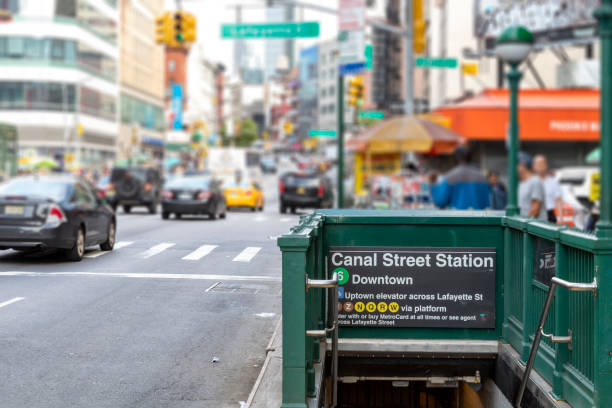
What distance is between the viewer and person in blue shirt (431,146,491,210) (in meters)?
14.6

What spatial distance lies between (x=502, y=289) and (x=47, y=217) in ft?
29.3

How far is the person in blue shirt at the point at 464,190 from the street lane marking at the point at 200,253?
375cm

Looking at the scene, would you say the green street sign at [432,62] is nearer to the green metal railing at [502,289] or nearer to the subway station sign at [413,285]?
the green metal railing at [502,289]

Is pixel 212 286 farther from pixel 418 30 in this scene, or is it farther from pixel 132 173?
pixel 132 173

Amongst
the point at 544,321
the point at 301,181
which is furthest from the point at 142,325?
the point at 301,181

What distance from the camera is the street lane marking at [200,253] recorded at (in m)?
13.6

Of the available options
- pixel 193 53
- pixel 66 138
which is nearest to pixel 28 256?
pixel 66 138

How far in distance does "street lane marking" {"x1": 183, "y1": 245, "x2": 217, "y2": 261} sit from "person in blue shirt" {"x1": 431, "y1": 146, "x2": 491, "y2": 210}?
3.75m

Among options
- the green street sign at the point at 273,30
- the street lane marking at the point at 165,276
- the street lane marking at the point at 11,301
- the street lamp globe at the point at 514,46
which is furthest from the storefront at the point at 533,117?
the street lane marking at the point at 11,301

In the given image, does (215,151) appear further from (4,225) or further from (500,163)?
(4,225)

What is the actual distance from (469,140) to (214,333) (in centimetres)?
2789

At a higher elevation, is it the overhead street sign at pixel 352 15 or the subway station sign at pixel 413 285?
the overhead street sign at pixel 352 15

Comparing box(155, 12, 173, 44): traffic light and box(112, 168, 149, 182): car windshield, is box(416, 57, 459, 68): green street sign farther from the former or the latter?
box(112, 168, 149, 182): car windshield

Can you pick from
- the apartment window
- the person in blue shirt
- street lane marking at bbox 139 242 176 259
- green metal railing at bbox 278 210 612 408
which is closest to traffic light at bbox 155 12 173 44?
street lane marking at bbox 139 242 176 259
